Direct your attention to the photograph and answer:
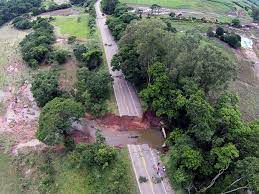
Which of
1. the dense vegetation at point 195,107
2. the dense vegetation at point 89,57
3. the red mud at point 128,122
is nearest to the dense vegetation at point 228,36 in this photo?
the dense vegetation at point 195,107

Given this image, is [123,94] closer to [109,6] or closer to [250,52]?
[250,52]

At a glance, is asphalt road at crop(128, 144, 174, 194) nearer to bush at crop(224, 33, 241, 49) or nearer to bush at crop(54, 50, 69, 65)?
bush at crop(54, 50, 69, 65)

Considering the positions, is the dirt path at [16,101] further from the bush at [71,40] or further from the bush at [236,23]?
the bush at [236,23]

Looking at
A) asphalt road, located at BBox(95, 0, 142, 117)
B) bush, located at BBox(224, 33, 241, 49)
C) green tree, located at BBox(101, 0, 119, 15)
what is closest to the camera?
asphalt road, located at BBox(95, 0, 142, 117)

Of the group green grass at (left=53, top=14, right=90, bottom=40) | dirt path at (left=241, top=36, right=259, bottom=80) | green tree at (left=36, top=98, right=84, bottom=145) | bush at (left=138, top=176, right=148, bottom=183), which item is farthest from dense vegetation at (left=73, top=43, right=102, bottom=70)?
dirt path at (left=241, top=36, right=259, bottom=80)

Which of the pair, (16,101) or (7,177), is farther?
(16,101)

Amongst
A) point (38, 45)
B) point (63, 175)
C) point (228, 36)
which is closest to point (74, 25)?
Answer: point (38, 45)

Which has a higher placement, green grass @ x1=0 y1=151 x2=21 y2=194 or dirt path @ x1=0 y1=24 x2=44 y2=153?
dirt path @ x1=0 y1=24 x2=44 y2=153
